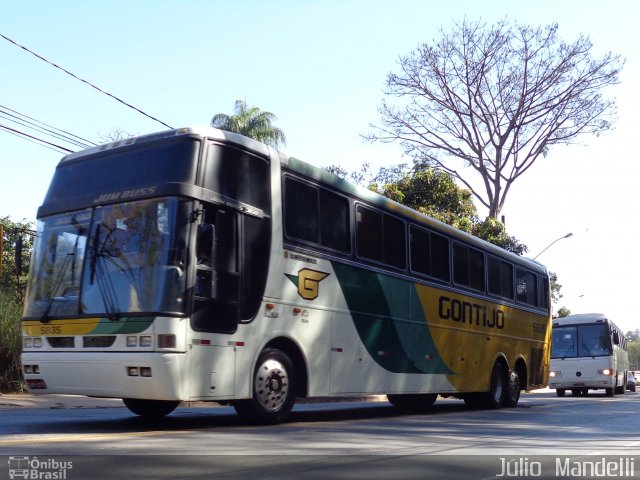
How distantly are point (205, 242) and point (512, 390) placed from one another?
10.9 meters

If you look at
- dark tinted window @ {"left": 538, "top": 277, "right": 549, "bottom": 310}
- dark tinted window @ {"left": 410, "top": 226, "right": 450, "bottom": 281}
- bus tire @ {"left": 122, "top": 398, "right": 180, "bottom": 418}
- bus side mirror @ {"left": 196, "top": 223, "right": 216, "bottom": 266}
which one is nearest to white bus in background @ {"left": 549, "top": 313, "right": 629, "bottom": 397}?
dark tinted window @ {"left": 538, "top": 277, "right": 549, "bottom": 310}

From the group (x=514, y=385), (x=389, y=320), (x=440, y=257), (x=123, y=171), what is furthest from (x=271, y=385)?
(x=514, y=385)

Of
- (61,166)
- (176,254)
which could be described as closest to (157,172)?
A: (176,254)

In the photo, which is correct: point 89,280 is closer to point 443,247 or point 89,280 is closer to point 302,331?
point 302,331

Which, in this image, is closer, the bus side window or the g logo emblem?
the bus side window

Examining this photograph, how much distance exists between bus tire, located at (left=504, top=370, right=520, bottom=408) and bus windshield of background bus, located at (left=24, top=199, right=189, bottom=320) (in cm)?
1078

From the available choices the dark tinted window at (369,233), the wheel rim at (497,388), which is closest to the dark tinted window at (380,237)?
the dark tinted window at (369,233)

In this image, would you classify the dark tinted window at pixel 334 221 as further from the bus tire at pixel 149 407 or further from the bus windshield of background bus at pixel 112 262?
the bus tire at pixel 149 407

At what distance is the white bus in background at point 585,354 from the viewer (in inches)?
1161

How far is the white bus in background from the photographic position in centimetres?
2950

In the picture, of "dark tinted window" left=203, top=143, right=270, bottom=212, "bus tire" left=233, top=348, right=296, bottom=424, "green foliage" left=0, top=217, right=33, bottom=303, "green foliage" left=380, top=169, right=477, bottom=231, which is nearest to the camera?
"dark tinted window" left=203, top=143, right=270, bottom=212

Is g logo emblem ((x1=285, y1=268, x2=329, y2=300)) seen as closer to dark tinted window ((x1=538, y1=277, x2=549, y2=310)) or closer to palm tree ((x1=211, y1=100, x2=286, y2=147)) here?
dark tinted window ((x1=538, y1=277, x2=549, y2=310))

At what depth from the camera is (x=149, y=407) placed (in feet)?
35.8

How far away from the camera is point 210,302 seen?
9188mm
